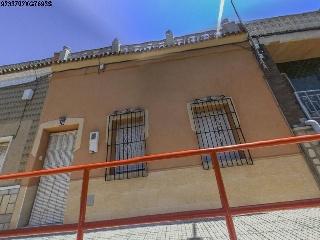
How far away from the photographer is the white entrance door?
581 cm

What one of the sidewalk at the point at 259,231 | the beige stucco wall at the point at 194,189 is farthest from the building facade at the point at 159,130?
the sidewalk at the point at 259,231

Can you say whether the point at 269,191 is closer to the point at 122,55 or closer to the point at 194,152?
the point at 194,152

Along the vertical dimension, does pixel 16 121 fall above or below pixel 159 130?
above

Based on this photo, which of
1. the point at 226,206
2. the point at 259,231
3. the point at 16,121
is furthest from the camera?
the point at 16,121

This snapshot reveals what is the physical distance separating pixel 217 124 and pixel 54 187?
5.21m

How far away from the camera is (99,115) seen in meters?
7.06

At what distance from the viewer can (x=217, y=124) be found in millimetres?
6633

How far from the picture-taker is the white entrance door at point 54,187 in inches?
229

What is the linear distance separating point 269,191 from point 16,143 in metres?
7.59

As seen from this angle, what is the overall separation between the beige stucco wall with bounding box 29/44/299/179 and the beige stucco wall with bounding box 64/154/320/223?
0.33 metres

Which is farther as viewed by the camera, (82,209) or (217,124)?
(217,124)

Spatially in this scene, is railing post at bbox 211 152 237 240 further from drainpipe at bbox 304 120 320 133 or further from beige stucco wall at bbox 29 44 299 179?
drainpipe at bbox 304 120 320 133

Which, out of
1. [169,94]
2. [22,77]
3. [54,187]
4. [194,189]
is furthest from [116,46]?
[194,189]

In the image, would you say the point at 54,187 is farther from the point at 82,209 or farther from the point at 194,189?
the point at 82,209
